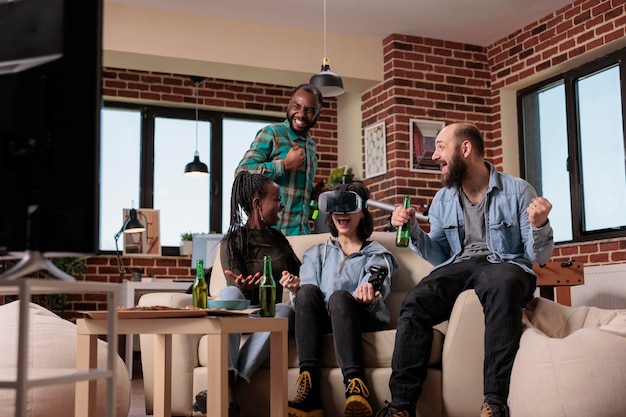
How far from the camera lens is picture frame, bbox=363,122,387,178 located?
6.34 meters

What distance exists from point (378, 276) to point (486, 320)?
51 centimetres

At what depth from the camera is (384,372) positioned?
2.80 m

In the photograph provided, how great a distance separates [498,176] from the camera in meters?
3.07

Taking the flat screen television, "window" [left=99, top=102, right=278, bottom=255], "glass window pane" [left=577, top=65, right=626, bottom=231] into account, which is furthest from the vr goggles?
"window" [left=99, top=102, right=278, bottom=255]

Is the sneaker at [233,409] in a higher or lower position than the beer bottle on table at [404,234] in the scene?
lower

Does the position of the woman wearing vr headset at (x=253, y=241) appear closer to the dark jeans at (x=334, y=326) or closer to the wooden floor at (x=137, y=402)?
the dark jeans at (x=334, y=326)

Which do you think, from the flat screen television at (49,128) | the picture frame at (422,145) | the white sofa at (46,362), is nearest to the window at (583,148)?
the picture frame at (422,145)

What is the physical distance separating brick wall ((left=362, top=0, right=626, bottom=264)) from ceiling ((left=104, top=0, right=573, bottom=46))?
0.41 ft

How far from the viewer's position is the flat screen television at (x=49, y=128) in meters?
1.37

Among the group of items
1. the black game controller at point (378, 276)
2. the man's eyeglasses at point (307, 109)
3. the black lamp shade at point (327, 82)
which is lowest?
the black game controller at point (378, 276)

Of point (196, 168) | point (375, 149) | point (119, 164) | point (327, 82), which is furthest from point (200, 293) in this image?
point (119, 164)

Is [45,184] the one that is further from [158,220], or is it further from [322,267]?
[158,220]

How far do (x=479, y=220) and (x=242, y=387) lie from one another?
1.07 meters

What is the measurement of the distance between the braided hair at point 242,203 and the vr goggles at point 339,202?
10.8 inches
